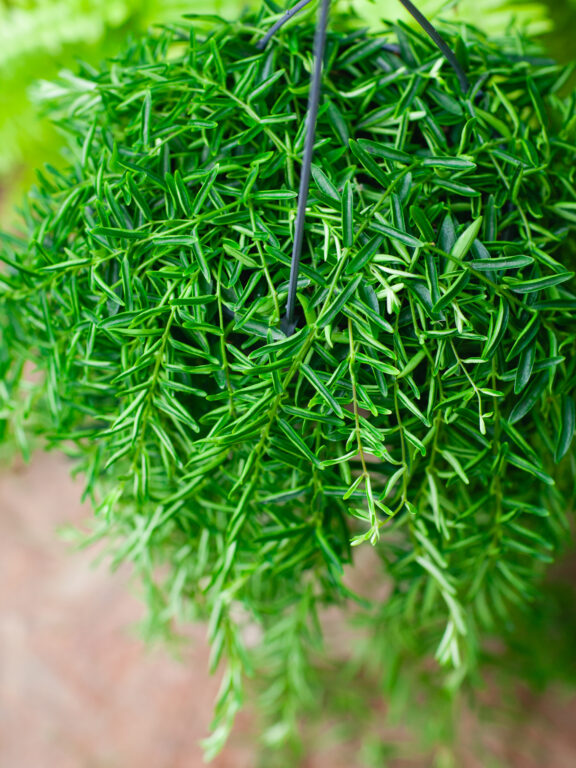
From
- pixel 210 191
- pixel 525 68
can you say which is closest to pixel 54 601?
pixel 210 191

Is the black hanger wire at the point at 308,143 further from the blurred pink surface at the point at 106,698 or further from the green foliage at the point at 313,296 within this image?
the blurred pink surface at the point at 106,698

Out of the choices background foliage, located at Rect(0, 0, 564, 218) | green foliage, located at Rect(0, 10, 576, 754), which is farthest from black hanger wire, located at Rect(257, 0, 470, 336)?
background foliage, located at Rect(0, 0, 564, 218)

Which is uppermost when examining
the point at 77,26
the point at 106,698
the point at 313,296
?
the point at 77,26

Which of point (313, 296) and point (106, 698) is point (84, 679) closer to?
point (106, 698)

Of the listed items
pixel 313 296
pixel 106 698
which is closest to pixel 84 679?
pixel 106 698

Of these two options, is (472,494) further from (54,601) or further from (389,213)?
(54,601)

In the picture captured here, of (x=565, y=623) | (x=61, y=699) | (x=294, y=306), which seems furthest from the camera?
(x=61, y=699)

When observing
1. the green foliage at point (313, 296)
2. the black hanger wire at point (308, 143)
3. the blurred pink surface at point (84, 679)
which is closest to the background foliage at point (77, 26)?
the green foliage at point (313, 296)

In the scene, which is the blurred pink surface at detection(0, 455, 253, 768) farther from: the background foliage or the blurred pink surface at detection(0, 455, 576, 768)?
the background foliage

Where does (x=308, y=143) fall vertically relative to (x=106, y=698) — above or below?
above
